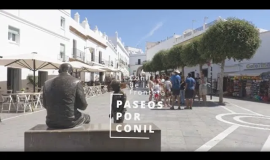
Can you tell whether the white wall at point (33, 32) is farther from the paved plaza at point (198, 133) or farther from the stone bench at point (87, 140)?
the stone bench at point (87, 140)

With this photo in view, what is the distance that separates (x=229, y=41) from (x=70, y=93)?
11340 millimetres

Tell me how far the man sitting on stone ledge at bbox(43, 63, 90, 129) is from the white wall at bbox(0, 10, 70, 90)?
1171 cm

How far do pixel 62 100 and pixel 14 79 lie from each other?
44.6 ft

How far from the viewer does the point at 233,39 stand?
13109 mm

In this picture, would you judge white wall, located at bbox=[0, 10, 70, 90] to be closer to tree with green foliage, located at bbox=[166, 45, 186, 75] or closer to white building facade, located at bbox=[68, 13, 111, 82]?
white building facade, located at bbox=[68, 13, 111, 82]

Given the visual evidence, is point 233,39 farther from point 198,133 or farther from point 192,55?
point 198,133

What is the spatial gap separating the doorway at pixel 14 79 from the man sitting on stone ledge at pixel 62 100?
42.6 ft

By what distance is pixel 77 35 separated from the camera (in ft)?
89.4

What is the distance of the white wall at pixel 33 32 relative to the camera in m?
14.1

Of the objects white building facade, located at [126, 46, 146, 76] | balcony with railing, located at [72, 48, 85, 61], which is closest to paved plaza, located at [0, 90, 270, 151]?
balcony with railing, located at [72, 48, 85, 61]

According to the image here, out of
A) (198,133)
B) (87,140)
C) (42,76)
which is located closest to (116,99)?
(87,140)

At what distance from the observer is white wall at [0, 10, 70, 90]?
14.1 meters

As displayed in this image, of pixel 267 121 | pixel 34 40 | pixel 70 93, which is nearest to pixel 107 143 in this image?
pixel 70 93
